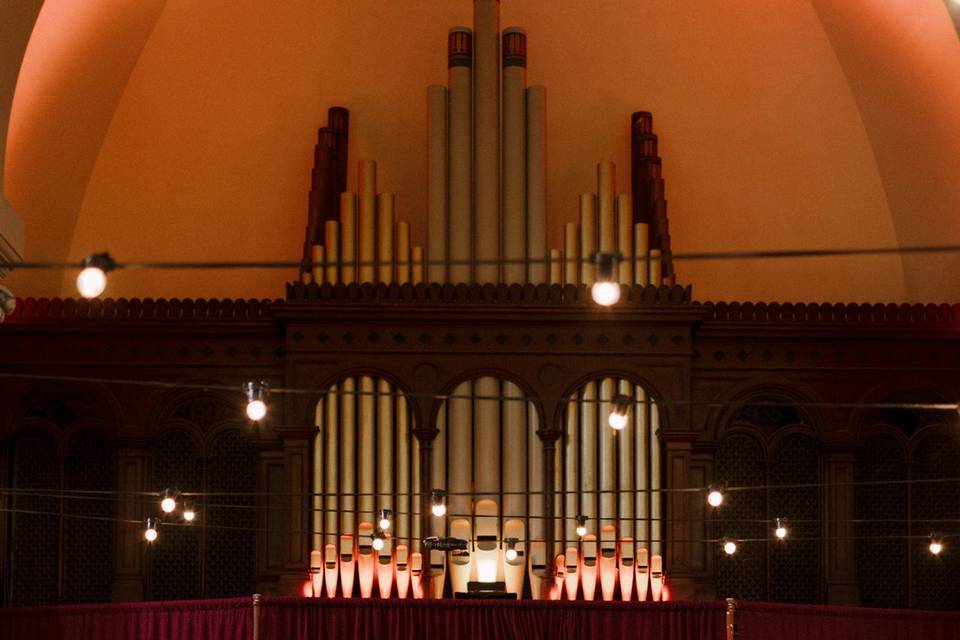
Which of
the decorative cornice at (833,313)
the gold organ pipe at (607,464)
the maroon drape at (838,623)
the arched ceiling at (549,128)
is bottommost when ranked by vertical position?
the maroon drape at (838,623)

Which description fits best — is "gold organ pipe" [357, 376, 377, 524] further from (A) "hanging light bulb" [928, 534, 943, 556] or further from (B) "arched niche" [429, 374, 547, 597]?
(A) "hanging light bulb" [928, 534, 943, 556]

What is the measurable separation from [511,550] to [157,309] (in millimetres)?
4540

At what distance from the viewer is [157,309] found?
59.5ft

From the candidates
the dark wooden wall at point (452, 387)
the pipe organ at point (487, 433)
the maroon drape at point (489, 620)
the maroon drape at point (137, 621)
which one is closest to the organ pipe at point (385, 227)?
the pipe organ at point (487, 433)

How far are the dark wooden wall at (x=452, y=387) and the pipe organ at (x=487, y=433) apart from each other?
30 cm

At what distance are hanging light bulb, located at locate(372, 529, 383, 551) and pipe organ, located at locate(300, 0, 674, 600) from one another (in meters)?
0.08

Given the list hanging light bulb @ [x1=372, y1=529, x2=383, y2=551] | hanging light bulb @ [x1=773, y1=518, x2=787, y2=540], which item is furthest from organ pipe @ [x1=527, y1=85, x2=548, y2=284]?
hanging light bulb @ [x1=773, y1=518, x2=787, y2=540]

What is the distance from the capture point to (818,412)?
58.9 ft

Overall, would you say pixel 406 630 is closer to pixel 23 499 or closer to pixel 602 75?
pixel 23 499

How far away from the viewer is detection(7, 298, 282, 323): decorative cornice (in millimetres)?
18031

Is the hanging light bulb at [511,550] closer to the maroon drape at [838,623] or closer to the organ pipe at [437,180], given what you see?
the maroon drape at [838,623]

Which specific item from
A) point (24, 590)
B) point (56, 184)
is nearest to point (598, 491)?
point (24, 590)

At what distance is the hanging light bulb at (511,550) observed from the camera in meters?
16.9

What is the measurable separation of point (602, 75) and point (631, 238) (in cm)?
288
